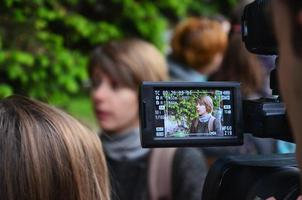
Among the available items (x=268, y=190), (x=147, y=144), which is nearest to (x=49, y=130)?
(x=147, y=144)

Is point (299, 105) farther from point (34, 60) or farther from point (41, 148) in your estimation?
point (34, 60)

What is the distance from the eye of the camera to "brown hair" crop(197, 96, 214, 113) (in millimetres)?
1551

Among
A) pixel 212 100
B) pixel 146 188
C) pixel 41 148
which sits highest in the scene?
pixel 212 100

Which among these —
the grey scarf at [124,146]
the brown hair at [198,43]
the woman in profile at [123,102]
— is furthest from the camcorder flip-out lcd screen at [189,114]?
the brown hair at [198,43]

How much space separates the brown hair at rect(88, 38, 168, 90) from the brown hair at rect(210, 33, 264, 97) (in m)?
0.41

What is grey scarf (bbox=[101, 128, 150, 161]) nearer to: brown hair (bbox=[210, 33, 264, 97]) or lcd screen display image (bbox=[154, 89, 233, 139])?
brown hair (bbox=[210, 33, 264, 97])

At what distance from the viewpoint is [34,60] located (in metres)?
3.51

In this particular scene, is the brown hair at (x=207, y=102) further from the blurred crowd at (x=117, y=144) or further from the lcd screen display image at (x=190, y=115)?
the blurred crowd at (x=117, y=144)

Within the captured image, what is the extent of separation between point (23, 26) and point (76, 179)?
1932mm

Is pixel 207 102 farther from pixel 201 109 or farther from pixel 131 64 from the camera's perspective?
pixel 131 64

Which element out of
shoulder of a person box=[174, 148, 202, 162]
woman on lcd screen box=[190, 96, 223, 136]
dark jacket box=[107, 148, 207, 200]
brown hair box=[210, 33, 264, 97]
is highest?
brown hair box=[210, 33, 264, 97]

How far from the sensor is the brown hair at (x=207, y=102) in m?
1.55

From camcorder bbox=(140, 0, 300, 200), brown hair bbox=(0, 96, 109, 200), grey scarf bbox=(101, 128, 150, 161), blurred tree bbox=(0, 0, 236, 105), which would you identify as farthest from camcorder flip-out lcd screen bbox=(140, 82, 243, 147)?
blurred tree bbox=(0, 0, 236, 105)

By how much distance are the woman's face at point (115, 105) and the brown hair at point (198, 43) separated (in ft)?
3.95
